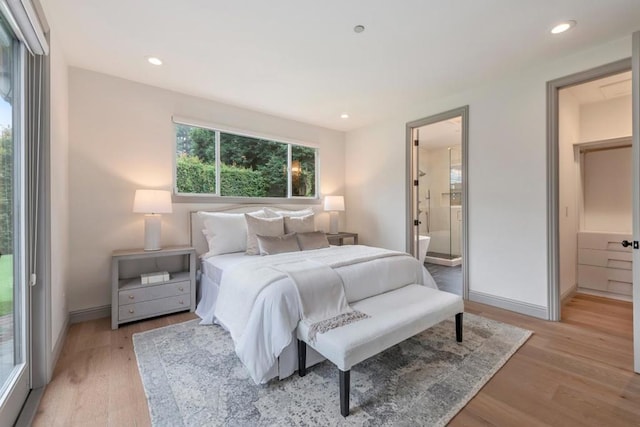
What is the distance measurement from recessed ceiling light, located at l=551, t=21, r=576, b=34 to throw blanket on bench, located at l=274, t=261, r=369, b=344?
2.57 meters

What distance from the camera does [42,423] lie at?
1486 mm

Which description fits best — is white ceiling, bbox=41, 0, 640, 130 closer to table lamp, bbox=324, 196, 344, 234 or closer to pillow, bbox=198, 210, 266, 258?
pillow, bbox=198, 210, 266, 258

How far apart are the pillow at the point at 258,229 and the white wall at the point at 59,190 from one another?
5.16 feet

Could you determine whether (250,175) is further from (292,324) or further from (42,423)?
(42,423)

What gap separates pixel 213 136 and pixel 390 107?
245 centimetres

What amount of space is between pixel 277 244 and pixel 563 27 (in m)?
3.10

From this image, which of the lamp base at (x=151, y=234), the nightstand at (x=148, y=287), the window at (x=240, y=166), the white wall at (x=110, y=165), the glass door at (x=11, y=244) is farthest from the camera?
the window at (x=240, y=166)

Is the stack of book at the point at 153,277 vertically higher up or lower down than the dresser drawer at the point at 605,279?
higher up

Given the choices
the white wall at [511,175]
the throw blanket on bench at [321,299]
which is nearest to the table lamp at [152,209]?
the throw blanket on bench at [321,299]

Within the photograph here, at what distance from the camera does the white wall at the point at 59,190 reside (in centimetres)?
203

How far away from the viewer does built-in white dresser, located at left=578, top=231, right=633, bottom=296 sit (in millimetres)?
3365

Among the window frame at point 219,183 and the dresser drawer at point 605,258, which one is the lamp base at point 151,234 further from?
the dresser drawer at point 605,258

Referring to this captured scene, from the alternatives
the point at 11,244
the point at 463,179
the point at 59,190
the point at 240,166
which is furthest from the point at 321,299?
the point at 240,166

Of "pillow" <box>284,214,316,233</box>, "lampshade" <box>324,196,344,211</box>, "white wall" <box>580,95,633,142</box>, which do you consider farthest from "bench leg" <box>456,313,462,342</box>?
"white wall" <box>580,95,633,142</box>
